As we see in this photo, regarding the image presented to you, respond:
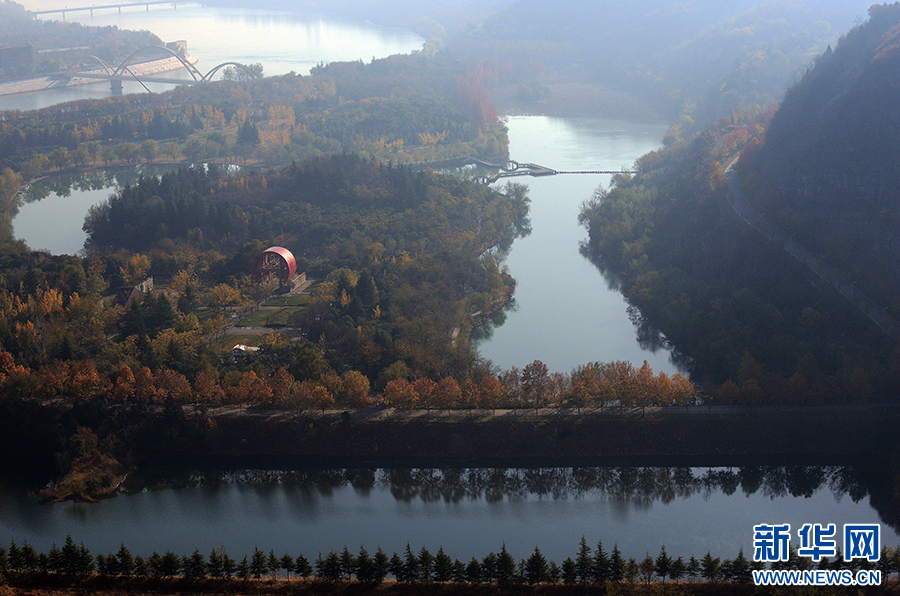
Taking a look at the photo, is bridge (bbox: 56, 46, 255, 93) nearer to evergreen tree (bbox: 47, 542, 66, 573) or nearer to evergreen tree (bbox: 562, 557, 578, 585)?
evergreen tree (bbox: 47, 542, 66, 573)

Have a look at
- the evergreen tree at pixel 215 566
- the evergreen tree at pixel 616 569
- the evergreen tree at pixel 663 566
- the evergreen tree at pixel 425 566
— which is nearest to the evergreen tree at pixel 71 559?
the evergreen tree at pixel 215 566

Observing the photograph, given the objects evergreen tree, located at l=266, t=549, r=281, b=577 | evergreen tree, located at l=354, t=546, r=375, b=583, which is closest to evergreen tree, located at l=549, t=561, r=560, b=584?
evergreen tree, located at l=354, t=546, r=375, b=583

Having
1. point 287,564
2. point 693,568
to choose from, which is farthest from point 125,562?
point 693,568

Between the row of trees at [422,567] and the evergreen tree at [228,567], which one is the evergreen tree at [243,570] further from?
the evergreen tree at [228,567]

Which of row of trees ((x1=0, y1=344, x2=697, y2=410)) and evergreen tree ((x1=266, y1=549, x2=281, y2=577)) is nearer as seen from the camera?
evergreen tree ((x1=266, y1=549, x2=281, y2=577))

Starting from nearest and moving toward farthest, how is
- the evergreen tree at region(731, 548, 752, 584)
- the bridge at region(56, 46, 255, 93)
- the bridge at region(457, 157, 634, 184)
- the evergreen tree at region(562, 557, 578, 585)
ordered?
the evergreen tree at region(731, 548, 752, 584), the evergreen tree at region(562, 557, 578, 585), the bridge at region(457, 157, 634, 184), the bridge at region(56, 46, 255, 93)

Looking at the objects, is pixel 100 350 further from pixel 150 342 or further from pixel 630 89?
pixel 630 89

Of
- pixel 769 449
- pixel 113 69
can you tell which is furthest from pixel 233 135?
pixel 769 449
